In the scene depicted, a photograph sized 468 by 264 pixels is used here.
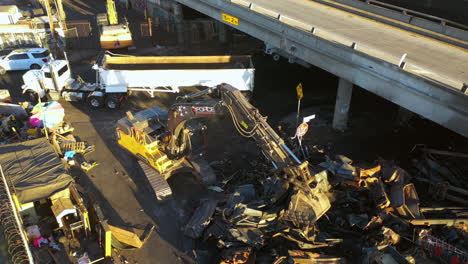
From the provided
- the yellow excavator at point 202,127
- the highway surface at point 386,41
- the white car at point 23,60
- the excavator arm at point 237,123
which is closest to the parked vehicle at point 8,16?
the white car at point 23,60

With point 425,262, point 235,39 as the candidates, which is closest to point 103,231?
point 425,262

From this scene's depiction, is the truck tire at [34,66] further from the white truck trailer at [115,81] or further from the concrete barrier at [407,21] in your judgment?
the concrete barrier at [407,21]

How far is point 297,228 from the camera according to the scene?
1303 cm

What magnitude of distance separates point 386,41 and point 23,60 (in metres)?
25.0

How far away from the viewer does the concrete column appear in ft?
64.5

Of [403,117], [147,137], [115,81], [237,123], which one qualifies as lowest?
[403,117]

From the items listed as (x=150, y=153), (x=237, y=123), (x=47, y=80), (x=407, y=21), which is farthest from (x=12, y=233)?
(x=407, y=21)

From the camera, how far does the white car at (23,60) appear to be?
27.1 metres

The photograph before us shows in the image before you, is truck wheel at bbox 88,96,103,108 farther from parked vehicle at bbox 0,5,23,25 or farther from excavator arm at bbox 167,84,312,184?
parked vehicle at bbox 0,5,23,25

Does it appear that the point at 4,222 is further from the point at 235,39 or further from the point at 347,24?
the point at 235,39

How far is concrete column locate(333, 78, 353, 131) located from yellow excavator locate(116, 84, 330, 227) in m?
6.71

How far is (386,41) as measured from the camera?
64.5 ft

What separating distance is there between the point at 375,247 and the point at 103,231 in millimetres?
9309

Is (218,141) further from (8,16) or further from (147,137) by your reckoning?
(8,16)
